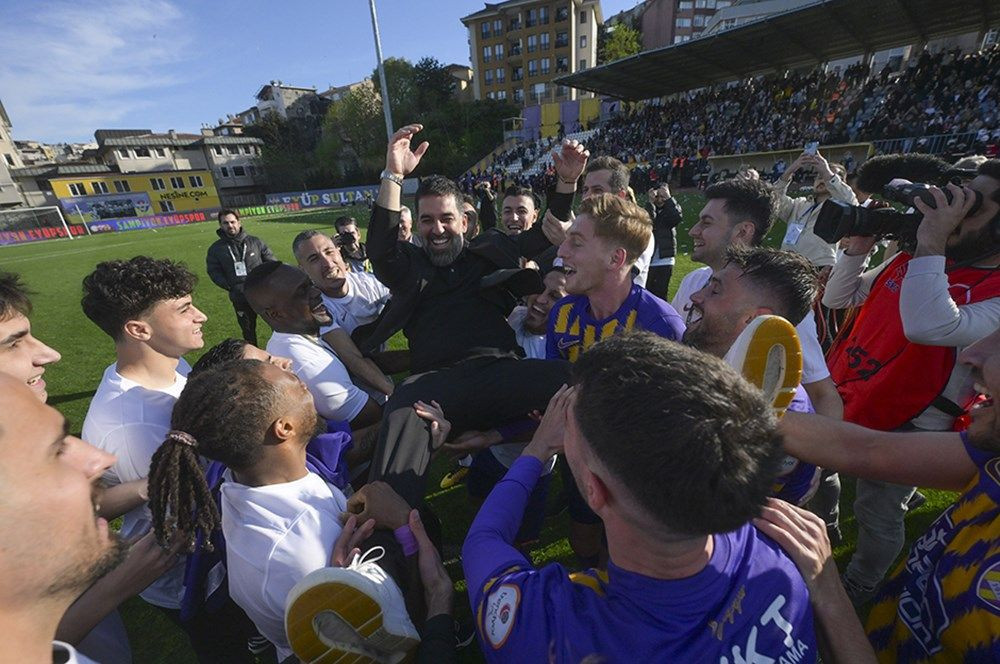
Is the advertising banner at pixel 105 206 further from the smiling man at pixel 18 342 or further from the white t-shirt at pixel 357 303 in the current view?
the smiling man at pixel 18 342

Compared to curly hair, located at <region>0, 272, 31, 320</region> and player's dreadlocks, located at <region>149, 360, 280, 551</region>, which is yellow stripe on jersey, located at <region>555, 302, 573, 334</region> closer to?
player's dreadlocks, located at <region>149, 360, 280, 551</region>

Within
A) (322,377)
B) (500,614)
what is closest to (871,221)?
(500,614)

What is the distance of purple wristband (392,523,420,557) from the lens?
1639mm

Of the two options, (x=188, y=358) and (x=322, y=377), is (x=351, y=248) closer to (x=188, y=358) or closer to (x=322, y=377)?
(x=322, y=377)

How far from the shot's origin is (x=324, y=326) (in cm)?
315

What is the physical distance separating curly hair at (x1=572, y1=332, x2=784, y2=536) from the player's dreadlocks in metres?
1.22

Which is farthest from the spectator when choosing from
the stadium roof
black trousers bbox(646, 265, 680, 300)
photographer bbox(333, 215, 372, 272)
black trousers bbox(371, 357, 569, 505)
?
the stadium roof

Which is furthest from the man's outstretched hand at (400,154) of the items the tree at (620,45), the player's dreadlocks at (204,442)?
the tree at (620,45)

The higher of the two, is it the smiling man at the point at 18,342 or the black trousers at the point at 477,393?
the smiling man at the point at 18,342

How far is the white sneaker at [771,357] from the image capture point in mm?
1325

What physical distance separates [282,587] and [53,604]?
2.00 ft

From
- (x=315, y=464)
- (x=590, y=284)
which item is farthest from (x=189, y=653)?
(x=590, y=284)

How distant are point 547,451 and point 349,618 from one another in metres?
0.78

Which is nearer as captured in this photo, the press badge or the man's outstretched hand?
the man's outstretched hand
